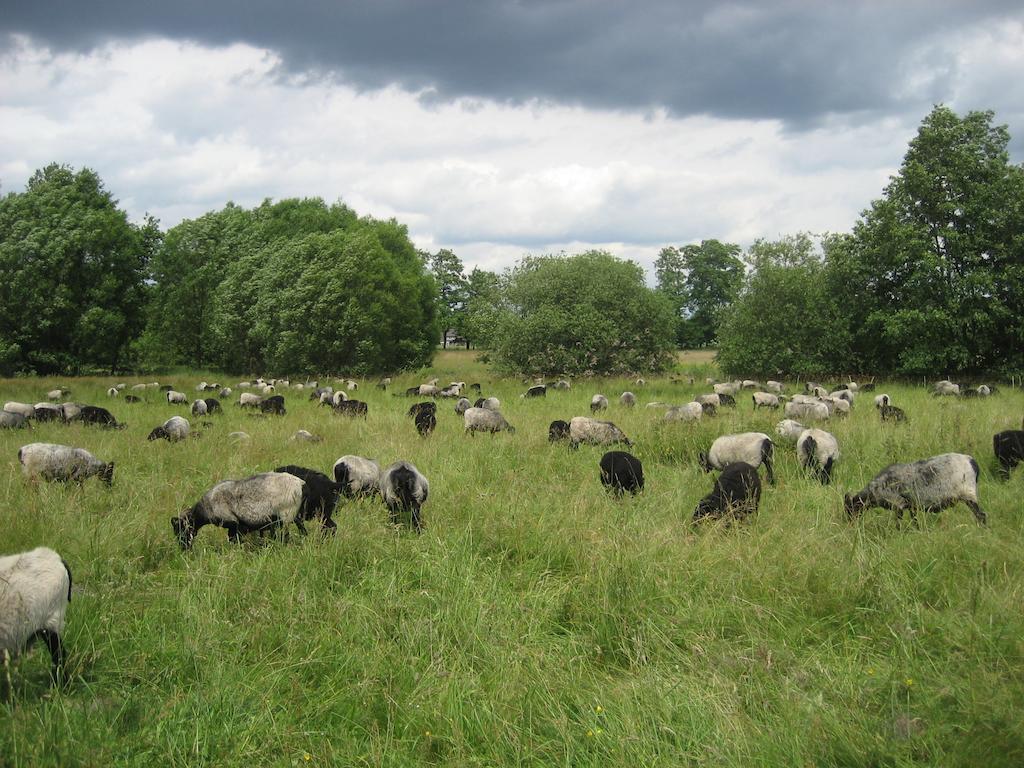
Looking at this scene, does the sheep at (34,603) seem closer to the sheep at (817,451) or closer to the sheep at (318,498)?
the sheep at (318,498)

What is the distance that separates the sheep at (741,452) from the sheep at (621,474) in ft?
4.81

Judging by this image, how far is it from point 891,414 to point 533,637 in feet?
42.1

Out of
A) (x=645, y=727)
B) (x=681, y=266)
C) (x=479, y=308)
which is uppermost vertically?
(x=681, y=266)

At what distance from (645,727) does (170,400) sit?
22550 mm

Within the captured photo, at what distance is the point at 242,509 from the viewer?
7.66 m

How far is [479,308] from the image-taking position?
36.8 metres

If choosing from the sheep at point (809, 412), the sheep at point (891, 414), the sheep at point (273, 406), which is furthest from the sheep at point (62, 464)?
the sheep at point (891, 414)

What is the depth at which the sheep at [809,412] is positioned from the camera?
14.9 meters

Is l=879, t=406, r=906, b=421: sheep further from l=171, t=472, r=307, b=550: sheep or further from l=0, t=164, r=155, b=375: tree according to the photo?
l=0, t=164, r=155, b=375: tree

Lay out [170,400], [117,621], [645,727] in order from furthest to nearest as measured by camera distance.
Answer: [170,400], [117,621], [645,727]

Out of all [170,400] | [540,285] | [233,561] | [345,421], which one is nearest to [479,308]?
[540,285]

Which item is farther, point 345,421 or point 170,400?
point 170,400

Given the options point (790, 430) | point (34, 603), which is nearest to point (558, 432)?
point (790, 430)

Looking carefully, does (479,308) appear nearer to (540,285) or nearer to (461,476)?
(540,285)
